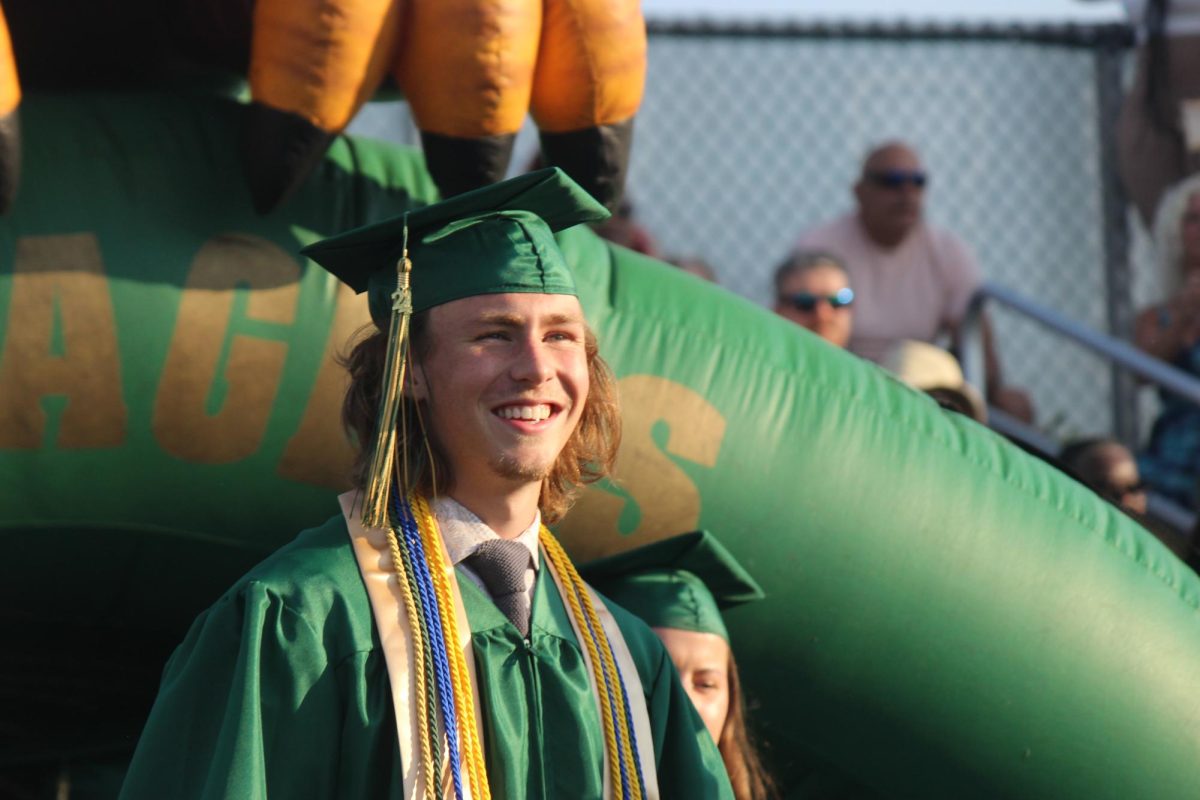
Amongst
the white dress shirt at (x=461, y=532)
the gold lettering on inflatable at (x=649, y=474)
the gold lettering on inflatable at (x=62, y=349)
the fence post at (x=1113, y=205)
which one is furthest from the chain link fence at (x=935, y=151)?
the white dress shirt at (x=461, y=532)

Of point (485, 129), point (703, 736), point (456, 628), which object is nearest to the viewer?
point (456, 628)

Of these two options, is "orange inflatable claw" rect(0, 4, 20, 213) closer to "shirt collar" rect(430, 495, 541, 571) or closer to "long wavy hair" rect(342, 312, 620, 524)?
"long wavy hair" rect(342, 312, 620, 524)

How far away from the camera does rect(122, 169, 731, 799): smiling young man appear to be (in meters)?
2.11

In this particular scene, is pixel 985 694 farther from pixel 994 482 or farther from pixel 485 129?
pixel 485 129

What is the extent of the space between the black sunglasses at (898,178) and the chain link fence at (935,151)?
1064mm

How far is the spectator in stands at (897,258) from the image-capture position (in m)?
4.87

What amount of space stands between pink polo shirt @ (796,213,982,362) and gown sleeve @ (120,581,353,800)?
2.89 metres

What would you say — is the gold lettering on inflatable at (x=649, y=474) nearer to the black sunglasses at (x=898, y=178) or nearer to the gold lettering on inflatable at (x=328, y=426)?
the gold lettering on inflatable at (x=328, y=426)

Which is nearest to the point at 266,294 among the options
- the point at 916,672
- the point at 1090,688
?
the point at 916,672

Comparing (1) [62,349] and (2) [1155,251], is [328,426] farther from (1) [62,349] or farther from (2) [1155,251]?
(2) [1155,251]

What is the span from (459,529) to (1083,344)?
3.07 m

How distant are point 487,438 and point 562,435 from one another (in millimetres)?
100

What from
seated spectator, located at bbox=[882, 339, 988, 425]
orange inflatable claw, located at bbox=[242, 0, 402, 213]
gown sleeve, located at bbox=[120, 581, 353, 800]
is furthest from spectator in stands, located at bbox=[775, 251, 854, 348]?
gown sleeve, located at bbox=[120, 581, 353, 800]

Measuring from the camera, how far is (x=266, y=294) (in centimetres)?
279
